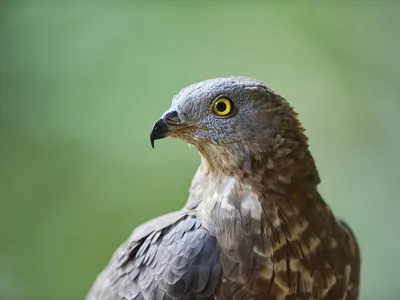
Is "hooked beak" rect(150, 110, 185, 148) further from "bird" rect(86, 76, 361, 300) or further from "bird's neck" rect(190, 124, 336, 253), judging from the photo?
"bird's neck" rect(190, 124, 336, 253)

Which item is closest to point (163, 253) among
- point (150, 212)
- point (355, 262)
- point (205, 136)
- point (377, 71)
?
point (205, 136)

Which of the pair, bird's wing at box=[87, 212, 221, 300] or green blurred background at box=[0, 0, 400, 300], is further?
green blurred background at box=[0, 0, 400, 300]

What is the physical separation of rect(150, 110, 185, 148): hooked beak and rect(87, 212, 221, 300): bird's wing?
23 cm

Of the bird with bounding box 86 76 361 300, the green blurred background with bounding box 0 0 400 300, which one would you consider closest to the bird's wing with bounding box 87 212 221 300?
the bird with bounding box 86 76 361 300

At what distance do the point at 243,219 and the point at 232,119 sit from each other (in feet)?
0.82

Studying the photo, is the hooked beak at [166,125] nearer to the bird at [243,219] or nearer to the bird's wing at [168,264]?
the bird at [243,219]

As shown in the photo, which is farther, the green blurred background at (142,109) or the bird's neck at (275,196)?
the green blurred background at (142,109)

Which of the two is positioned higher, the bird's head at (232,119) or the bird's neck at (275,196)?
the bird's head at (232,119)

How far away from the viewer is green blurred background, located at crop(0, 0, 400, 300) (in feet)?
6.91

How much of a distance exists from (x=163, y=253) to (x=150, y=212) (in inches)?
30.8

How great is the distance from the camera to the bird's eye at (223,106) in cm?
141

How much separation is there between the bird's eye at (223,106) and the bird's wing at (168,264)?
281mm

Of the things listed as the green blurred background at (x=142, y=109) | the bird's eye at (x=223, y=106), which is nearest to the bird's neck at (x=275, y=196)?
the bird's eye at (x=223, y=106)

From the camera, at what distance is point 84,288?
7.04 feet
